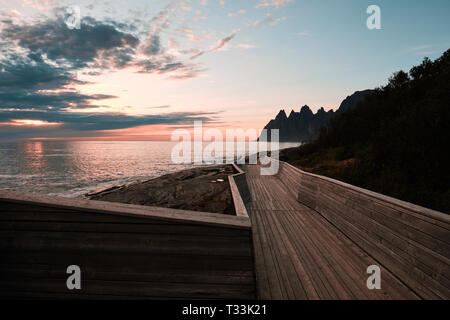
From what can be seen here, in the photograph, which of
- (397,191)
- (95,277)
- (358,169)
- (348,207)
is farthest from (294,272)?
(358,169)

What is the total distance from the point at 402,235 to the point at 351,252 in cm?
119

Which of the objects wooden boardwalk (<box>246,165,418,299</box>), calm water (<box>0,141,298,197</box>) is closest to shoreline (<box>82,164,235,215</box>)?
wooden boardwalk (<box>246,165,418,299</box>)

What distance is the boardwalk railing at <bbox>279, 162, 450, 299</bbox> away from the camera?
2.99 metres

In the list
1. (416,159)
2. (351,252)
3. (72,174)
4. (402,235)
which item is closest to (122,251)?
(402,235)

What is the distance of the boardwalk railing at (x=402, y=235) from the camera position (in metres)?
2.99

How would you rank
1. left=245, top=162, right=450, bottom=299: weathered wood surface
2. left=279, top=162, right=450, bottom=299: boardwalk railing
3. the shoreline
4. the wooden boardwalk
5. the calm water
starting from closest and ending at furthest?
left=279, top=162, right=450, bottom=299: boardwalk railing < left=245, top=162, right=450, bottom=299: weathered wood surface < the wooden boardwalk < the shoreline < the calm water

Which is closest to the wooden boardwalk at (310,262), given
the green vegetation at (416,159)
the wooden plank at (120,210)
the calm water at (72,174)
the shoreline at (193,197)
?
the shoreline at (193,197)

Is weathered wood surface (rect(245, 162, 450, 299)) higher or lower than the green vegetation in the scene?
lower

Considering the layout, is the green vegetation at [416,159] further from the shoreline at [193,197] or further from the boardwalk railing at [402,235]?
the shoreline at [193,197]

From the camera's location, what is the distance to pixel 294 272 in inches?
154

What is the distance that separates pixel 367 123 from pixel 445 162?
46.5 feet

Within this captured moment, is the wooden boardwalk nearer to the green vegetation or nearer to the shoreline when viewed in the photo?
the shoreline
